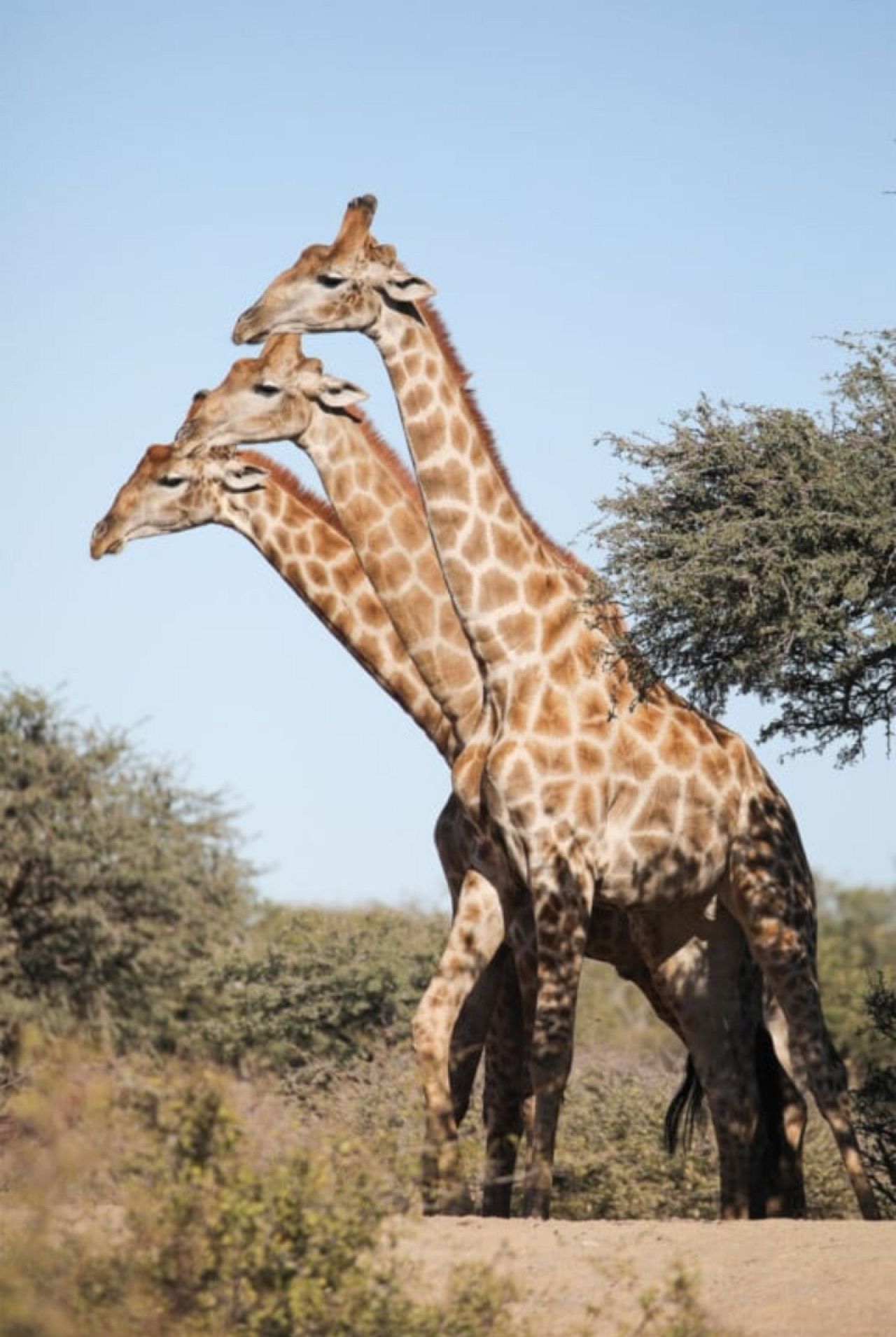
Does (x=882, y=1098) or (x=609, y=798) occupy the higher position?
(x=609, y=798)

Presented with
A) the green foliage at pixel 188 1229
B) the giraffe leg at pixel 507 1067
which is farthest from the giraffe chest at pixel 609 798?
the green foliage at pixel 188 1229

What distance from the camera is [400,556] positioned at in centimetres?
1200

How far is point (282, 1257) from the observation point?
6.29m

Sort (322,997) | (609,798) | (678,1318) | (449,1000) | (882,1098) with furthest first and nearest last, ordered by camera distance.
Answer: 1. (322,997)
2. (882,1098)
3. (609,798)
4. (449,1000)
5. (678,1318)

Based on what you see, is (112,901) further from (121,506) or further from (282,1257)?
(282,1257)

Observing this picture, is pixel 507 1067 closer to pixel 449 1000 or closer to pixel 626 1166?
pixel 449 1000

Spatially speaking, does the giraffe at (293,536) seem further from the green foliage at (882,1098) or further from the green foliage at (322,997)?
the green foliage at (322,997)

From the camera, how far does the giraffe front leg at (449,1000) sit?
1021cm

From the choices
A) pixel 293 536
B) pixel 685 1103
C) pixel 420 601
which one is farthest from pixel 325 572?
pixel 685 1103

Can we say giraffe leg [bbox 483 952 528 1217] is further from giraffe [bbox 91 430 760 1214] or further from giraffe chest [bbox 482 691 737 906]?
giraffe chest [bbox 482 691 737 906]

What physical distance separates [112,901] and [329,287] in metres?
14.0

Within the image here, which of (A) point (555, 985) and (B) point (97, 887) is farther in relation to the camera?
(B) point (97, 887)

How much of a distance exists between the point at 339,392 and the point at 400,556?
0.99m

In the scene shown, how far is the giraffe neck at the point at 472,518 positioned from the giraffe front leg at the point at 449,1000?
1.19 meters
